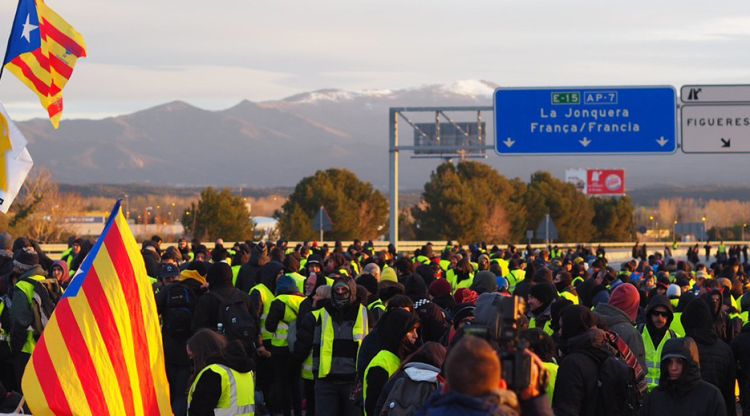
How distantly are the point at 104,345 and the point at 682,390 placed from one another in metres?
3.40

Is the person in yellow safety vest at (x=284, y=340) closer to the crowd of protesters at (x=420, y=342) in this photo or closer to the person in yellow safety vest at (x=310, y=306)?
the crowd of protesters at (x=420, y=342)

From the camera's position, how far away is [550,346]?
784 centimetres

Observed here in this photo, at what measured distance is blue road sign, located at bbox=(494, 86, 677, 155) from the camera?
112 feet

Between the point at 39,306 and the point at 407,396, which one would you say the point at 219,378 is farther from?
the point at 39,306

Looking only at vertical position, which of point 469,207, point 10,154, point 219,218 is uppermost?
point 469,207

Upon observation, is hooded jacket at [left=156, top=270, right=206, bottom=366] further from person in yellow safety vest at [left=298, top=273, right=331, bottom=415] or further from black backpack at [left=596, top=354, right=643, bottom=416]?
black backpack at [left=596, top=354, right=643, bottom=416]

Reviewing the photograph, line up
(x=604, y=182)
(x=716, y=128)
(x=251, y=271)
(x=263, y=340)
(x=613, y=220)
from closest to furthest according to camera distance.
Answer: (x=263, y=340), (x=251, y=271), (x=716, y=128), (x=613, y=220), (x=604, y=182)

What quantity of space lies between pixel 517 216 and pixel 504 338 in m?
89.3

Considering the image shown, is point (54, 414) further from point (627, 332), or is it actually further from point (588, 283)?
point (588, 283)

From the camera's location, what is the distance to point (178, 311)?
12578 millimetres

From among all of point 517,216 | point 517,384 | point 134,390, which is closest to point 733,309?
point 134,390

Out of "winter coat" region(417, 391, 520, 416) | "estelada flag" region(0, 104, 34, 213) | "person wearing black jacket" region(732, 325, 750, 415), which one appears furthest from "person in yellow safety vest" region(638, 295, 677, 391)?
"estelada flag" region(0, 104, 34, 213)

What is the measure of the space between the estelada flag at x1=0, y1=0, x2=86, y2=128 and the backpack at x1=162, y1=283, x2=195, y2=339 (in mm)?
2469

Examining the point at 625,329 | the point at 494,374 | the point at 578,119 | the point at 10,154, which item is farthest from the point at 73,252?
the point at 578,119
